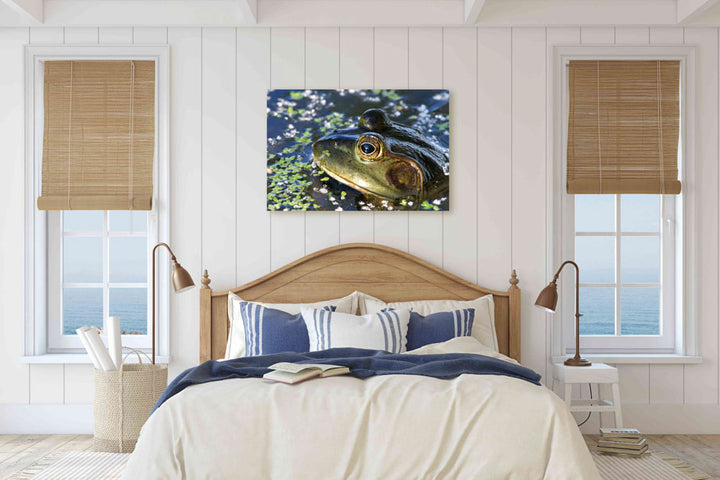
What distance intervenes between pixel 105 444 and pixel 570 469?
257cm

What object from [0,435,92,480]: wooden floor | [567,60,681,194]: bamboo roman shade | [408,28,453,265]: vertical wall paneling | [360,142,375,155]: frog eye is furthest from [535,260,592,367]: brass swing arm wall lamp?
[0,435,92,480]: wooden floor

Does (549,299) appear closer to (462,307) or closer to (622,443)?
(462,307)

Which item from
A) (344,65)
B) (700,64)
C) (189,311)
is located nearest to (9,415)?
(189,311)

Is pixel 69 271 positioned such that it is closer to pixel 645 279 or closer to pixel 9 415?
pixel 9 415

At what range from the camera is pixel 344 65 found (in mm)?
4230

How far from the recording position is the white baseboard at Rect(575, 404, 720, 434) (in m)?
4.20

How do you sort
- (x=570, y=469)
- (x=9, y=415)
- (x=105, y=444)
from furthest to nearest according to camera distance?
(x=9, y=415) < (x=105, y=444) < (x=570, y=469)

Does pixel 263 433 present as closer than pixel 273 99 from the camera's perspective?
Yes

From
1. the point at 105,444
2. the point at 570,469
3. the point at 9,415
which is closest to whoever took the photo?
the point at 570,469

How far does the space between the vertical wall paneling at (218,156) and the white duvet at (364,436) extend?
5.54ft

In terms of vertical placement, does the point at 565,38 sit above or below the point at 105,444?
above

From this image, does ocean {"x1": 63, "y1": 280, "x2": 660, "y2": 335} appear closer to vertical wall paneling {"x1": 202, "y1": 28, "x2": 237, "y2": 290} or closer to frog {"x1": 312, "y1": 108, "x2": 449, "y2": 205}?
vertical wall paneling {"x1": 202, "y1": 28, "x2": 237, "y2": 290}

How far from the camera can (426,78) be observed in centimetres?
423

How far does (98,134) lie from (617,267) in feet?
11.5
